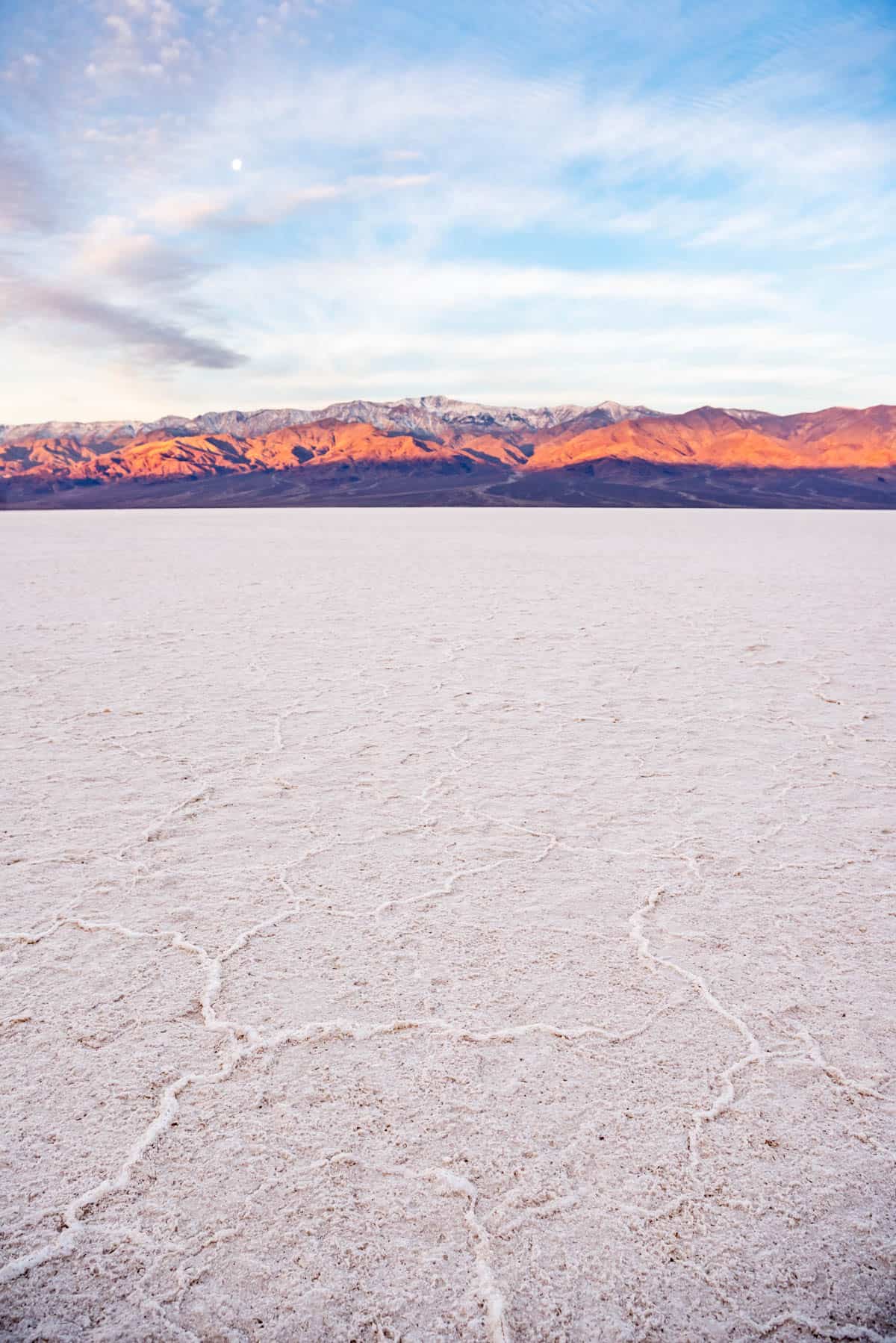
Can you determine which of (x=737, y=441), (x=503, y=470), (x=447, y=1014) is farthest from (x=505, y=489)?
(x=447, y=1014)

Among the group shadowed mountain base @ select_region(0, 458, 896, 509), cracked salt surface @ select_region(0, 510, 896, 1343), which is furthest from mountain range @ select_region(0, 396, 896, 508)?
cracked salt surface @ select_region(0, 510, 896, 1343)

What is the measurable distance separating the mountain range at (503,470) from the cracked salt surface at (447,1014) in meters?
58.5

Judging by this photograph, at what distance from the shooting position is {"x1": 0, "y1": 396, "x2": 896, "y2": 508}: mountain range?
239 feet

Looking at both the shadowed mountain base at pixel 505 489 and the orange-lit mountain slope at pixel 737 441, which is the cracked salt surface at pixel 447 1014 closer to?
the shadowed mountain base at pixel 505 489

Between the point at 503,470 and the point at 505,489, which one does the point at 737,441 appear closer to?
the point at 503,470

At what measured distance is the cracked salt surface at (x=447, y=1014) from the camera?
1.28 meters

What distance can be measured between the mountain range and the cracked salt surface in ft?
192

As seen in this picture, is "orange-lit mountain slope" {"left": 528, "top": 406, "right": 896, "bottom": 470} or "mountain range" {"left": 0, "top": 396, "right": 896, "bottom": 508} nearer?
"mountain range" {"left": 0, "top": 396, "right": 896, "bottom": 508}

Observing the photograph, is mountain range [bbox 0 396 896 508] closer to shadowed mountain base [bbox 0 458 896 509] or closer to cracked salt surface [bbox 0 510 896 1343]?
shadowed mountain base [bbox 0 458 896 509]

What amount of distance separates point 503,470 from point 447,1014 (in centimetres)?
10475

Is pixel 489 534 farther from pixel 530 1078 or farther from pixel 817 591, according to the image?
pixel 530 1078

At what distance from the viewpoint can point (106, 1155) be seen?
58.4 inches

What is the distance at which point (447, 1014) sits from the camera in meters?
1.88

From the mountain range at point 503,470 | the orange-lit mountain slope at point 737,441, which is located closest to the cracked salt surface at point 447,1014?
the mountain range at point 503,470
